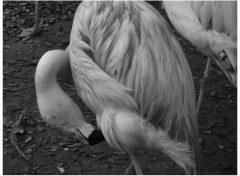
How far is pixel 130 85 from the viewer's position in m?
2.32

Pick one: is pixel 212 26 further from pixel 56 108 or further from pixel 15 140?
pixel 15 140

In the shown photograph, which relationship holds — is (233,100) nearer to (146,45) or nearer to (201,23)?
(201,23)

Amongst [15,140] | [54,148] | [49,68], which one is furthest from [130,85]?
[15,140]

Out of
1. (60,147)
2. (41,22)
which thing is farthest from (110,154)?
(41,22)

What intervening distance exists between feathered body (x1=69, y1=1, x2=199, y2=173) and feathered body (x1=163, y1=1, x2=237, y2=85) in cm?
64

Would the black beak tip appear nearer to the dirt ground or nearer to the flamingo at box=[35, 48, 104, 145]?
the flamingo at box=[35, 48, 104, 145]

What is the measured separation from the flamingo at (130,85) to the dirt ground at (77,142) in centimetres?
64

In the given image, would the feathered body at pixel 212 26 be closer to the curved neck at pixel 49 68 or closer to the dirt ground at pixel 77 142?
the dirt ground at pixel 77 142

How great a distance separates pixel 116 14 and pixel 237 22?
35.6 inches

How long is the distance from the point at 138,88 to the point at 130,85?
0.04 m

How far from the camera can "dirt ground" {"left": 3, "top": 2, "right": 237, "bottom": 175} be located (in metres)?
3.06

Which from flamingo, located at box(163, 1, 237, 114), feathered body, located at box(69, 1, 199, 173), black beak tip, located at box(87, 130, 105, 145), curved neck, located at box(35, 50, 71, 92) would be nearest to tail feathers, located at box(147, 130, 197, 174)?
feathered body, located at box(69, 1, 199, 173)

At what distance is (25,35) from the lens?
4668 millimetres

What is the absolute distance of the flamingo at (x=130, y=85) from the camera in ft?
7.55
